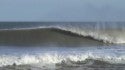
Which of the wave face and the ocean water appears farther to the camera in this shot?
the wave face

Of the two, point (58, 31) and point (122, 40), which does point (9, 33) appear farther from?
point (122, 40)

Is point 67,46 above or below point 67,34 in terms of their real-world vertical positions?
below

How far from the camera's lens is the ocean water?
19.9m

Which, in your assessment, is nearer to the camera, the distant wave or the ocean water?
the ocean water

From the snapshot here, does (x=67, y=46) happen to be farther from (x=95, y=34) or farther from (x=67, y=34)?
(x=95, y=34)

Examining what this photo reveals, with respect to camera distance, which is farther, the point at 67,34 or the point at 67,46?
the point at 67,34

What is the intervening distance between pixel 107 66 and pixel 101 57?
8.09ft

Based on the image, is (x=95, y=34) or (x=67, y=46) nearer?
(x=67, y=46)

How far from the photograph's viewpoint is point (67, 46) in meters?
28.1

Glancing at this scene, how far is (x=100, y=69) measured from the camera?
18.0 metres

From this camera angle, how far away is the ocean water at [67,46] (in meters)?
19.9

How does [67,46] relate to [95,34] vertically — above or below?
below

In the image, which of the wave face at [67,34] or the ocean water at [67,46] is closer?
the ocean water at [67,46]

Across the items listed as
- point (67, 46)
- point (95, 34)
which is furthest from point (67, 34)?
point (67, 46)
